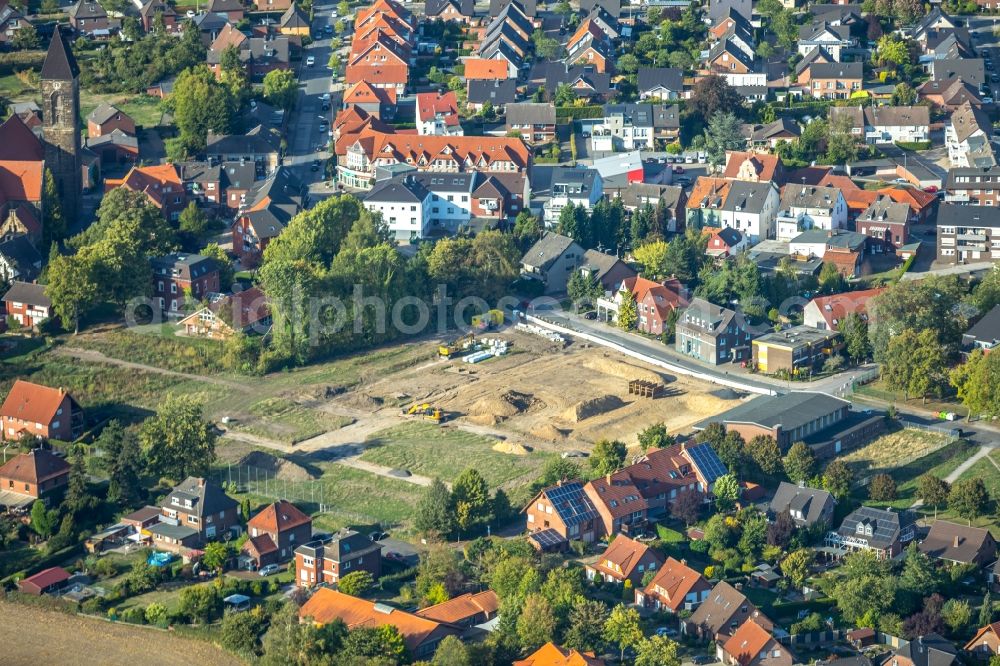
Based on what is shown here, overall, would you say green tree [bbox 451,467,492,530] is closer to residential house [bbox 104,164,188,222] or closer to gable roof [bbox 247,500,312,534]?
gable roof [bbox 247,500,312,534]

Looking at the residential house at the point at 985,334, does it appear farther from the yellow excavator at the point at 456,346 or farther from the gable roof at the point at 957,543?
the yellow excavator at the point at 456,346

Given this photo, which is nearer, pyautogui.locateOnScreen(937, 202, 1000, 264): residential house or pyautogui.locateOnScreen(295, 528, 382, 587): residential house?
pyautogui.locateOnScreen(295, 528, 382, 587): residential house

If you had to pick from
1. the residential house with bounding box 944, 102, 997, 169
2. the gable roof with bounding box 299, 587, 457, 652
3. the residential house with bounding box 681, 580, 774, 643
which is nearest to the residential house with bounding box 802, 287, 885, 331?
the residential house with bounding box 944, 102, 997, 169

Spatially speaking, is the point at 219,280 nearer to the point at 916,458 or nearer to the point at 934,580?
the point at 916,458

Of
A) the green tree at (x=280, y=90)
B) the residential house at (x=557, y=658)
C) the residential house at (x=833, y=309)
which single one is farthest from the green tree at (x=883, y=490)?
the green tree at (x=280, y=90)

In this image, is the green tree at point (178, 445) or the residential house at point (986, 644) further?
the green tree at point (178, 445)

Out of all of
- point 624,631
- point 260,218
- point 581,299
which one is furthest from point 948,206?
point 624,631
